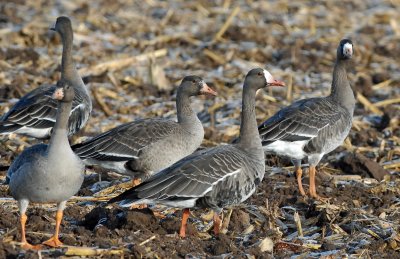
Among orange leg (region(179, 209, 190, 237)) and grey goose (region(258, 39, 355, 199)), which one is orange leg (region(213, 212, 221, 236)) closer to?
orange leg (region(179, 209, 190, 237))

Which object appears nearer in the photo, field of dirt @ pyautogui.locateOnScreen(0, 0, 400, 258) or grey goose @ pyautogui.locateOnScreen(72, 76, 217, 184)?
field of dirt @ pyautogui.locateOnScreen(0, 0, 400, 258)

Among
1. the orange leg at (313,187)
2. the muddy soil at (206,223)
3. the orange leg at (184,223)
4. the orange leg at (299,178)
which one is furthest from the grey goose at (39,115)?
the orange leg at (184,223)

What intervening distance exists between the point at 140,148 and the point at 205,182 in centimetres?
199

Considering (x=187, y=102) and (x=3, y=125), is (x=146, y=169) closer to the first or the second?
(x=187, y=102)

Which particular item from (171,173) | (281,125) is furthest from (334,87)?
(171,173)

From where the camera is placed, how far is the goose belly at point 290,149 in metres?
12.9

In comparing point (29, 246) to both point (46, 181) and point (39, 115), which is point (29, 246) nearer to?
point (46, 181)

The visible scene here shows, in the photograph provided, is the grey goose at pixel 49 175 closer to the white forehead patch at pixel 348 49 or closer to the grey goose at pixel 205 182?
the grey goose at pixel 205 182

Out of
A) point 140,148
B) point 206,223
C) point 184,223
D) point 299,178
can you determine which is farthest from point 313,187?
point 184,223

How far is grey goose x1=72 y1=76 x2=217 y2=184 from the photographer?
11.5 metres

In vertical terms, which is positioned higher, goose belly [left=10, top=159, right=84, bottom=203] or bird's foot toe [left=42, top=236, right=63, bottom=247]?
goose belly [left=10, top=159, right=84, bottom=203]

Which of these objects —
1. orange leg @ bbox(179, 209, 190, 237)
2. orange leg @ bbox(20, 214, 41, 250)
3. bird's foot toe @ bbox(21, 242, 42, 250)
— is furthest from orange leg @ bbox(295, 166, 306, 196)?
bird's foot toe @ bbox(21, 242, 42, 250)

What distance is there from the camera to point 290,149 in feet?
42.8

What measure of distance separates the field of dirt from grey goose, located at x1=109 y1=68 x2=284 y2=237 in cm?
37
